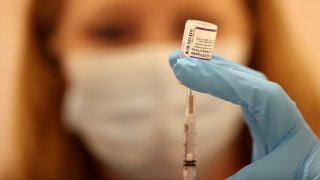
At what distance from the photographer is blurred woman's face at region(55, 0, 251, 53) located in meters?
1.40

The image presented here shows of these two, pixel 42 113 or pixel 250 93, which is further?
pixel 42 113

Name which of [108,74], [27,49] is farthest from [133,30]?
[27,49]

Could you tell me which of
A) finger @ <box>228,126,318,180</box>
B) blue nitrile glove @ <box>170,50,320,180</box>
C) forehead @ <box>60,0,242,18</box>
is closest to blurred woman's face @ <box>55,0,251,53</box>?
forehead @ <box>60,0,242,18</box>

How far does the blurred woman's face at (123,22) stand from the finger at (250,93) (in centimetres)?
36

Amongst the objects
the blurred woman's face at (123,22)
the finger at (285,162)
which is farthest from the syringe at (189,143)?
the blurred woman's face at (123,22)

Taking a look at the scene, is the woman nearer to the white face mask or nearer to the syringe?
the white face mask

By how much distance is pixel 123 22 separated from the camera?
1.41 meters

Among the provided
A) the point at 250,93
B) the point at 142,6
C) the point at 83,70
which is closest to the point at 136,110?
the point at 83,70

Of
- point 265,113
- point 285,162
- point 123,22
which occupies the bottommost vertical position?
point 285,162

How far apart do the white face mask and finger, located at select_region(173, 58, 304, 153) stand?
280 mm

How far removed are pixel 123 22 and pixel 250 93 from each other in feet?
1.69

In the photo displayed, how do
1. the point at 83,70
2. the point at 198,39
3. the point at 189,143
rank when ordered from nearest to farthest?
the point at 198,39, the point at 189,143, the point at 83,70

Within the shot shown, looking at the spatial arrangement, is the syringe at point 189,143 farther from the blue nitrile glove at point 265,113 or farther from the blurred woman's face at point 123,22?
the blurred woman's face at point 123,22

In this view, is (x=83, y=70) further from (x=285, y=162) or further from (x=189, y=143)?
(x=285, y=162)
